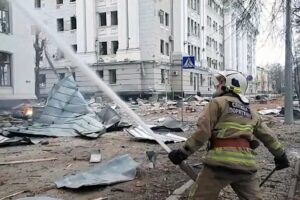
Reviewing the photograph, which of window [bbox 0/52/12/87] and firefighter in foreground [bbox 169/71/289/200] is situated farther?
window [bbox 0/52/12/87]

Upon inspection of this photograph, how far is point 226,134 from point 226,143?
3.1 inches

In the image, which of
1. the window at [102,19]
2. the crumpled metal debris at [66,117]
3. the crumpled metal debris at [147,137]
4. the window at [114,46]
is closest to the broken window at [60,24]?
the window at [102,19]

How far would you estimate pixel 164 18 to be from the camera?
52.9m

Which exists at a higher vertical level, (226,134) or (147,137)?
(226,134)

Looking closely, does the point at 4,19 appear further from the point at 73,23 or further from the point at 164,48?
the point at 164,48

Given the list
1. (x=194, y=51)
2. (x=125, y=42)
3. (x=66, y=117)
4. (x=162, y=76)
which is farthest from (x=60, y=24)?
(x=66, y=117)

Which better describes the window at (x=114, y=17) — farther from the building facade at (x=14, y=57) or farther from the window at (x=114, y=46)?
the building facade at (x=14, y=57)

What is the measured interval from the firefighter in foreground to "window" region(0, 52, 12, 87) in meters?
24.4

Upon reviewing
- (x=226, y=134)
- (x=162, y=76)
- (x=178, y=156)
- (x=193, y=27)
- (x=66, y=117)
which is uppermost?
(x=193, y=27)

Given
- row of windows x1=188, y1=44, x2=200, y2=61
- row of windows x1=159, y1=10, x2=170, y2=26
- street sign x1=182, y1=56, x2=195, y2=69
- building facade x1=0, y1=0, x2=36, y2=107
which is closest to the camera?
street sign x1=182, y1=56, x2=195, y2=69

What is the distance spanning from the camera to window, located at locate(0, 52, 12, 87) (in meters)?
27.0

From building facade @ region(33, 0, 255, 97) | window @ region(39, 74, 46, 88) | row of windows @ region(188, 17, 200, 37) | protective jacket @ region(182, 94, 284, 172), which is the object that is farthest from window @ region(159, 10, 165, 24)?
protective jacket @ region(182, 94, 284, 172)

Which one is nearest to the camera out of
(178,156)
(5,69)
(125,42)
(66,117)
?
(178,156)

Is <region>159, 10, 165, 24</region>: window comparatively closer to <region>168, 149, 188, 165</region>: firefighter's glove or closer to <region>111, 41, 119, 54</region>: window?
<region>111, 41, 119, 54</region>: window
